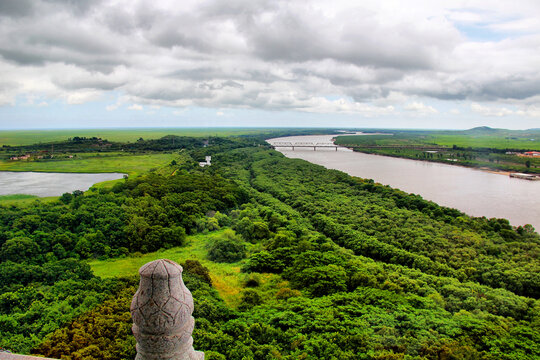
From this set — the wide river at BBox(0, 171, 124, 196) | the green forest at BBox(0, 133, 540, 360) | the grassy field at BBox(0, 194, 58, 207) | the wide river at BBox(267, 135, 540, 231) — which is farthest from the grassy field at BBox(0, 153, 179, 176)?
the wide river at BBox(267, 135, 540, 231)

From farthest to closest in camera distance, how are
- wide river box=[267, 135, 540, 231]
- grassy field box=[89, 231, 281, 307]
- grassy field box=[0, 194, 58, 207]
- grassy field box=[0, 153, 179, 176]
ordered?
1. grassy field box=[0, 153, 179, 176]
2. wide river box=[267, 135, 540, 231]
3. grassy field box=[0, 194, 58, 207]
4. grassy field box=[89, 231, 281, 307]

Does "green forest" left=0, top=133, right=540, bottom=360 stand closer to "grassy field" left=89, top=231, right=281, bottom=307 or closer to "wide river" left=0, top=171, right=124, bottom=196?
"grassy field" left=89, top=231, right=281, bottom=307

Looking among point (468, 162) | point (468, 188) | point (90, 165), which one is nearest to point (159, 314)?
point (468, 188)

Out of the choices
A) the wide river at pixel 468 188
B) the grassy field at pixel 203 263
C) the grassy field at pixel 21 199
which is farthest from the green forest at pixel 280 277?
the wide river at pixel 468 188

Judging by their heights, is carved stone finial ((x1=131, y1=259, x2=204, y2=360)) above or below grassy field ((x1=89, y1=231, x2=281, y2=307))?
above

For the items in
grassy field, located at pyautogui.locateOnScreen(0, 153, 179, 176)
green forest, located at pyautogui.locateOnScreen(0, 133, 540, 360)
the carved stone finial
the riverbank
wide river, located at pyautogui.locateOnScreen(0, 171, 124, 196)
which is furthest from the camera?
the riverbank

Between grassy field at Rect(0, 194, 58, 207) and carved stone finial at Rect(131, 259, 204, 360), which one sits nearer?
carved stone finial at Rect(131, 259, 204, 360)
